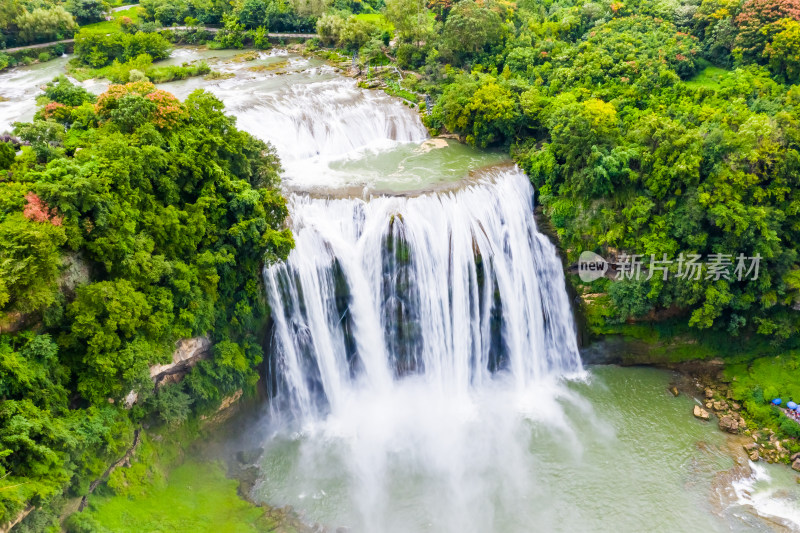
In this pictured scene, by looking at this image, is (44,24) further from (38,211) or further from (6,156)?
(38,211)

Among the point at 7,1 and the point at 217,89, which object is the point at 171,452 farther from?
the point at 7,1

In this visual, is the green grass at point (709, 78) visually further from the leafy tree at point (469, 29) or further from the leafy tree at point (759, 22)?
the leafy tree at point (469, 29)

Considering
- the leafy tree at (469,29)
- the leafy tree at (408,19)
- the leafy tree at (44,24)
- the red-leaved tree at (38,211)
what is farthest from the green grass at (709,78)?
the leafy tree at (44,24)

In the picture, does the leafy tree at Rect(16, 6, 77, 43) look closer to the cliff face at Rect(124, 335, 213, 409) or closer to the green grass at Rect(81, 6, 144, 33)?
the green grass at Rect(81, 6, 144, 33)

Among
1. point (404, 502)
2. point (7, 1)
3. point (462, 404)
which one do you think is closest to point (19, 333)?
point (404, 502)

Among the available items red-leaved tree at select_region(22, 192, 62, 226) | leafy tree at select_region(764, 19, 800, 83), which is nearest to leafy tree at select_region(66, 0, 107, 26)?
red-leaved tree at select_region(22, 192, 62, 226)

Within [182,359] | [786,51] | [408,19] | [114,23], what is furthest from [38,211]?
[114,23]
